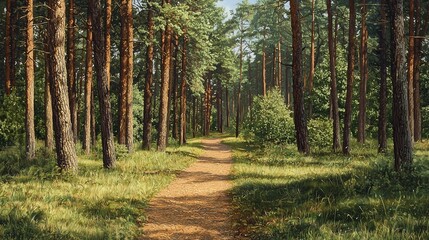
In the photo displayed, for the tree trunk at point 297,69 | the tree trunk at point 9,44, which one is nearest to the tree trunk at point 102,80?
the tree trunk at point 297,69

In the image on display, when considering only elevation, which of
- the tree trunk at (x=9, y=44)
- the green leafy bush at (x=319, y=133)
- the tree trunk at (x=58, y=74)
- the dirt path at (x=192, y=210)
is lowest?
the dirt path at (x=192, y=210)

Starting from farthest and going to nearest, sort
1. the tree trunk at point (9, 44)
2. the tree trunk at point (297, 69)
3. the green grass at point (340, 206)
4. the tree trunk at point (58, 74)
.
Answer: the tree trunk at point (9, 44), the tree trunk at point (297, 69), the tree trunk at point (58, 74), the green grass at point (340, 206)

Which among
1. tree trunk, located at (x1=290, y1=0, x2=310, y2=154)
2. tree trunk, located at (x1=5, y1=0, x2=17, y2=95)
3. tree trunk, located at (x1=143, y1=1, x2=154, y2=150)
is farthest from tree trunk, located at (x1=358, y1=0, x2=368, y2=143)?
tree trunk, located at (x1=5, y1=0, x2=17, y2=95)

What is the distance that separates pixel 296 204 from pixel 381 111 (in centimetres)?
1493

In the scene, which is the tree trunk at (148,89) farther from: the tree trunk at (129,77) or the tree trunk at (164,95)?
the tree trunk at (129,77)

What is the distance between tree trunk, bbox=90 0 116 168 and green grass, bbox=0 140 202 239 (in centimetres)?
78

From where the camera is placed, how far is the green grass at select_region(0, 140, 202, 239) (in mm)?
6320

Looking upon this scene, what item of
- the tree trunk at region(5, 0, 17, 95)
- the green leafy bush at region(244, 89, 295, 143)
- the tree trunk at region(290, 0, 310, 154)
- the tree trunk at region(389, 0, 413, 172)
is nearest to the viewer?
the tree trunk at region(389, 0, 413, 172)

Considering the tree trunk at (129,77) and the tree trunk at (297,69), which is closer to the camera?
the tree trunk at (297,69)

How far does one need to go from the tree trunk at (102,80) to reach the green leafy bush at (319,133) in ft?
50.2

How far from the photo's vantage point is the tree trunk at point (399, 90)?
904cm

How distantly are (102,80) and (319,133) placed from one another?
53.9 feet

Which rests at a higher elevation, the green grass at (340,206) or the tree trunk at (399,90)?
the tree trunk at (399,90)

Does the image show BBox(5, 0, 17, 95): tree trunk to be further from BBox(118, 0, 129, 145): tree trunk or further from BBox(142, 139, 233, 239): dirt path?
BBox(142, 139, 233, 239): dirt path
